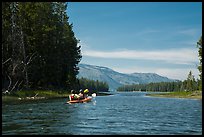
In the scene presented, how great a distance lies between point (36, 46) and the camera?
7244 centimetres

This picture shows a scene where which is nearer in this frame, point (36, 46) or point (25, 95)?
point (25, 95)

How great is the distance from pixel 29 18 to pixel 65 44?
17.9m

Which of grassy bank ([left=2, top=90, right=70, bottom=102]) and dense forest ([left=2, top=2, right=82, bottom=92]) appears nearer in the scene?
grassy bank ([left=2, top=90, right=70, bottom=102])

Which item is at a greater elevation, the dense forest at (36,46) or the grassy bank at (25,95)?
the dense forest at (36,46)

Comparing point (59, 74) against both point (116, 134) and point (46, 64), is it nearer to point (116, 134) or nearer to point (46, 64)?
point (46, 64)

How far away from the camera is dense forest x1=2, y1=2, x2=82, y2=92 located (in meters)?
63.9

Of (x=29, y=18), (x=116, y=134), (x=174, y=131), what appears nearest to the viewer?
(x=116, y=134)

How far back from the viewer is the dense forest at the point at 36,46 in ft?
210

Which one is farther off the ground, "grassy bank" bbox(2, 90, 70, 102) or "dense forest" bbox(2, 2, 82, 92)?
"dense forest" bbox(2, 2, 82, 92)

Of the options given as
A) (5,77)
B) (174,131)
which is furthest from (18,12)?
(174,131)

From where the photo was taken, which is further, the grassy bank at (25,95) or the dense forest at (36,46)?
the dense forest at (36,46)

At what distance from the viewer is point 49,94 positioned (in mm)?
66688

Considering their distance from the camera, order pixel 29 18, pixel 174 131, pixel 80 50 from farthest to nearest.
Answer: pixel 80 50, pixel 29 18, pixel 174 131

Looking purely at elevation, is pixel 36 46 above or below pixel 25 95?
above
